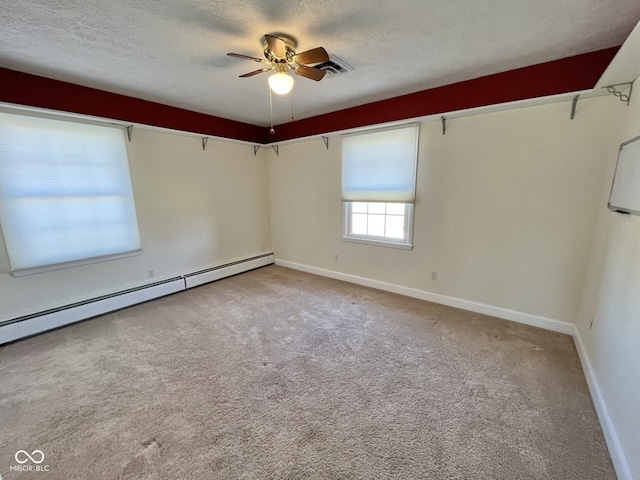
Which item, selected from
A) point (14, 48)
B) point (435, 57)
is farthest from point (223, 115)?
point (435, 57)

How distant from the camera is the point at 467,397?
1.77 meters

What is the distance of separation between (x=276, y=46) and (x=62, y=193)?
2.73m

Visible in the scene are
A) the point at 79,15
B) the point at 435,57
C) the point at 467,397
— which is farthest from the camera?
the point at 435,57

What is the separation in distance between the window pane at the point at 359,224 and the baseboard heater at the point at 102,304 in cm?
210

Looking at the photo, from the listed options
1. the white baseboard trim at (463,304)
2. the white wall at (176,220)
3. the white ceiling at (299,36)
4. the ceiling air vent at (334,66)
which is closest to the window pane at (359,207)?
the white baseboard trim at (463,304)

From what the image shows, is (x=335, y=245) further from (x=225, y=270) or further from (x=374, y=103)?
(x=374, y=103)

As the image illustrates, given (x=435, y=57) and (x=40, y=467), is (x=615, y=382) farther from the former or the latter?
(x=40, y=467)

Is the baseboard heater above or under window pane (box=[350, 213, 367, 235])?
under

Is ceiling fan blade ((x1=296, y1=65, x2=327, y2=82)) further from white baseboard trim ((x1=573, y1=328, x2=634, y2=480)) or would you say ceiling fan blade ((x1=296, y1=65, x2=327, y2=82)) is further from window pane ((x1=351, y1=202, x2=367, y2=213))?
white baseboard trim ((x1=573, y1=328, x2=634, y2=480))

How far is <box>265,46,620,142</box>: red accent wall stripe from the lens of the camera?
2.15m

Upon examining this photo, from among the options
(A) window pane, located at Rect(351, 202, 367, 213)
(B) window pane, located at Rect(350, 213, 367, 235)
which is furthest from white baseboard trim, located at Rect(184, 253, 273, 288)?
(A) window pane, located at Rect(351, 202, 367, 213)

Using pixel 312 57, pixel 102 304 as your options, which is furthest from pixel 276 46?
pixel 102 304

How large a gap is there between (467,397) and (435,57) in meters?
2.72

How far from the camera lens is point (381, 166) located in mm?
3396
